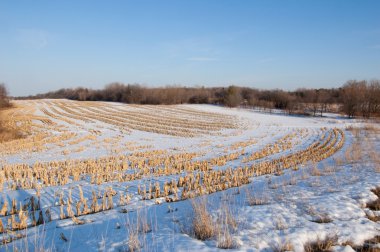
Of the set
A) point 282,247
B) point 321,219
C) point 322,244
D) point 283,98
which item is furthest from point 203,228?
point 283,98

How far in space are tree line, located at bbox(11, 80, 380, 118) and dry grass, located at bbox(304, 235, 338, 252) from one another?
206ft

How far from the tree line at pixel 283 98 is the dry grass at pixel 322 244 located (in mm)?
62647

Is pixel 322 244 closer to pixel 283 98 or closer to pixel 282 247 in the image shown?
pixel 282 247

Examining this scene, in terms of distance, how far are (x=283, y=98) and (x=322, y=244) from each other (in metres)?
82.9

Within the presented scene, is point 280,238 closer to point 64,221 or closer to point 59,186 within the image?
point 64,221

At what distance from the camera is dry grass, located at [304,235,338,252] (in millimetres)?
4348

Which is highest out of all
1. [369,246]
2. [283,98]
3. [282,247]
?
[283,98]

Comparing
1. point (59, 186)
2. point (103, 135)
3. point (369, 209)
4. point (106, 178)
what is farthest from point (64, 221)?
point (103, 135)

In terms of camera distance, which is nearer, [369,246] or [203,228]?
[369,246]

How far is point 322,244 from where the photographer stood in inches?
175

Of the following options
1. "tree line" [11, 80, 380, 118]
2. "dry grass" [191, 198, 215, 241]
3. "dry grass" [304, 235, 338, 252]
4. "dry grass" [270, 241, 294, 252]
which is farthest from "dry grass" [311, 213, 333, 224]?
"tree line" [11, 80, 380, 118]

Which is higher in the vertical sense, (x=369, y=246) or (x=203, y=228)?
(x=203, y=228)

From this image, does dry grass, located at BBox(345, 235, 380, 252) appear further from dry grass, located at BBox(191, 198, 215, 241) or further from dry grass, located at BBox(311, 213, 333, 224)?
dry grass, located at BBox(191, 198, 215, 241)

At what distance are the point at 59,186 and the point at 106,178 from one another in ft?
6.13
